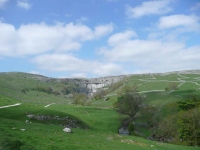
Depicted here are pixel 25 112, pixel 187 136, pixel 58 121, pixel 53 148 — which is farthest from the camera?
pixel 25 112

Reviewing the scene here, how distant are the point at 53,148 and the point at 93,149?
4.07 metres

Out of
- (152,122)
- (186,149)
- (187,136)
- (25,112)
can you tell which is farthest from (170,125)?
(25,112)

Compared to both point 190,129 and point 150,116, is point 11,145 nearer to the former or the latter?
point 190,129

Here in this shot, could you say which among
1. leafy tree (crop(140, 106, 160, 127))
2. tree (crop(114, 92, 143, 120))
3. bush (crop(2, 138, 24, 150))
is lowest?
leafy tree (crop(140, 106, 160, 127))

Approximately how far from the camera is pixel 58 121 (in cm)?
5144

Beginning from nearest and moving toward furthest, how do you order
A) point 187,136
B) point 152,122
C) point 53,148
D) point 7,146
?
point 7,146 < point 53,148 < point 187,136 < point 152,122

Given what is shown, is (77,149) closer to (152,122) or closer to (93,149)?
(93,149)

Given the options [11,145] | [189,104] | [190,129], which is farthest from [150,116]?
[11,145]

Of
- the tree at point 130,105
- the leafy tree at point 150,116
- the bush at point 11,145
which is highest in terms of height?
the bush at point 11,145

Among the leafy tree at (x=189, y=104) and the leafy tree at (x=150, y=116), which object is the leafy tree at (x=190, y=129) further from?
the leafy tree at (x=150, y=116)

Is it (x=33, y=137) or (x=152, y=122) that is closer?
(x=33, y=137)

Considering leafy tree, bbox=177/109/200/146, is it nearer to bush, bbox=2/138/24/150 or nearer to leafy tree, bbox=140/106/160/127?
leafy tree, bbox=140/106/160/127

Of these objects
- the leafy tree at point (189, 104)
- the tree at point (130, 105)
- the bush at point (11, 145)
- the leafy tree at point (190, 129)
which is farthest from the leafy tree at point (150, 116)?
the bush at point (11, 145)

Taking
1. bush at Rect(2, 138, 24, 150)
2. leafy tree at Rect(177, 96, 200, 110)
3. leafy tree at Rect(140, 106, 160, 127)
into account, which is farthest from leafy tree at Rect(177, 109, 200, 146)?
bush at Rect(2, 138, 24, 150)
